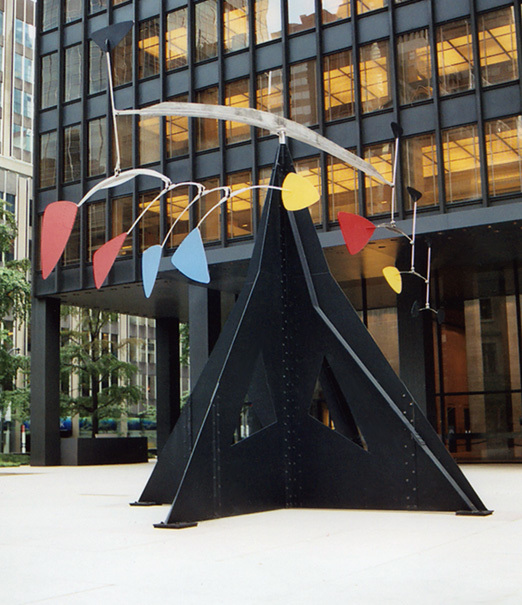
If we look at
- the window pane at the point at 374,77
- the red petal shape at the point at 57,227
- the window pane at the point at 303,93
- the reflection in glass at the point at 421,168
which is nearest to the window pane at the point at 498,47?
the reflection in glass at the point at 421,168

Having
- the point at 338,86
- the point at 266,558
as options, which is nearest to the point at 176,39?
the point at 338,86

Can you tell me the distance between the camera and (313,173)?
28484 mm

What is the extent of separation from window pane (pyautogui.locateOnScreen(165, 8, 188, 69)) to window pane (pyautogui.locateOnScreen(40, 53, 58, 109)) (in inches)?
245

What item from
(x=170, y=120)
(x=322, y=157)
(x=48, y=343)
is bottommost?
(x=48, y=343)

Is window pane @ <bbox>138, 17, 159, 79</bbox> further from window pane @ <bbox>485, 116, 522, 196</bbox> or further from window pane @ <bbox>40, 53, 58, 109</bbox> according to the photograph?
window pane @ <bbox>485, 116, 522, 196</bbox>

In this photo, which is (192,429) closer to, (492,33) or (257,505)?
(257,505)

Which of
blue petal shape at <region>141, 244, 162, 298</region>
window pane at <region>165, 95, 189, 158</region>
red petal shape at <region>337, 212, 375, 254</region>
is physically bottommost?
blue petal shape at <region>141, 244, 162, 298</region>

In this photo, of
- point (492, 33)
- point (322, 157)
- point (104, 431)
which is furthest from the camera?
point (104, 431)

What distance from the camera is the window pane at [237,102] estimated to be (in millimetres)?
30031

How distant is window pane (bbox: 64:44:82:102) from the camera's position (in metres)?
35.0

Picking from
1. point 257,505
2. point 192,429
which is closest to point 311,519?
point 257,505

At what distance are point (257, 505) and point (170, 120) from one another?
869 inches

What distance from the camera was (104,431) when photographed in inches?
2766

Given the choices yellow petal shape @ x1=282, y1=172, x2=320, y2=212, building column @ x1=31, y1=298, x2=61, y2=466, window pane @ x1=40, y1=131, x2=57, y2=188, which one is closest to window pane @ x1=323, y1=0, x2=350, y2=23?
window pane @ x1=40, y1=131, x2=57, y2=188
